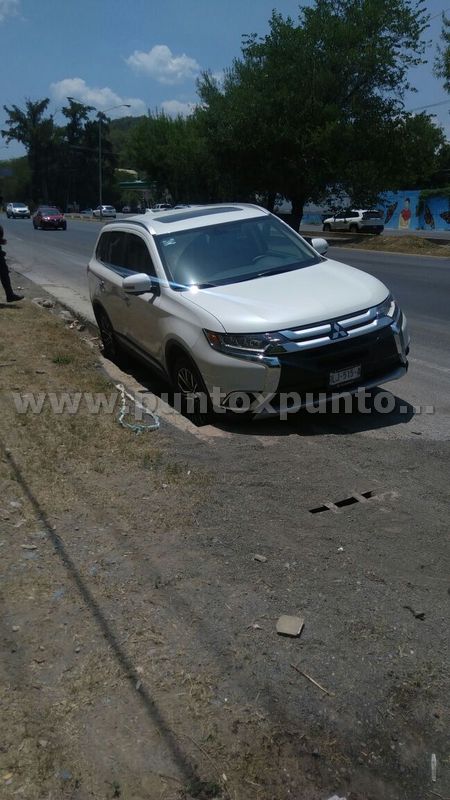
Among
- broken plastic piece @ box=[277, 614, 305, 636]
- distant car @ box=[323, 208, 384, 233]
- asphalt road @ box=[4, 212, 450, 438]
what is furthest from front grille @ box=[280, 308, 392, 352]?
distant car @ box=[323, 208, 384, 233]

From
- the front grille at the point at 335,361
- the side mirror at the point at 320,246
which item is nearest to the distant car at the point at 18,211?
the side mirror at the point at 320,246

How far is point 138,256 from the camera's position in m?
7.05

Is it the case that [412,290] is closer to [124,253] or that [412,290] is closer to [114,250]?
[114,250]

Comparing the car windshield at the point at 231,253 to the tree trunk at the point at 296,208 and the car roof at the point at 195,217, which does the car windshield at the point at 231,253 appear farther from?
the tree trunk at the point at 296,208

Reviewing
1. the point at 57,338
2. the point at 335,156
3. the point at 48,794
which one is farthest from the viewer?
the point at 335,156

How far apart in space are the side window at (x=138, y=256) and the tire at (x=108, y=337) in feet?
3.23

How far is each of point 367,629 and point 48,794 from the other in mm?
1443

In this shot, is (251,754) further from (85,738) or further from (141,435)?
(141,435)

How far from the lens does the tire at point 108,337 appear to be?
8.17 m

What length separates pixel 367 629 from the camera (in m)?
3.04

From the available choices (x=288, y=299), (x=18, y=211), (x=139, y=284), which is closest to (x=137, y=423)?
(x=139, y=284)

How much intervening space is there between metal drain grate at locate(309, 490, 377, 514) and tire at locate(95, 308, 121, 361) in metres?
4.43

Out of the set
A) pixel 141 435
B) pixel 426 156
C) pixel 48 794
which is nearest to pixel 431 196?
pixel 426 156

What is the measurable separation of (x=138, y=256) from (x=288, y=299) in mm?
2124
